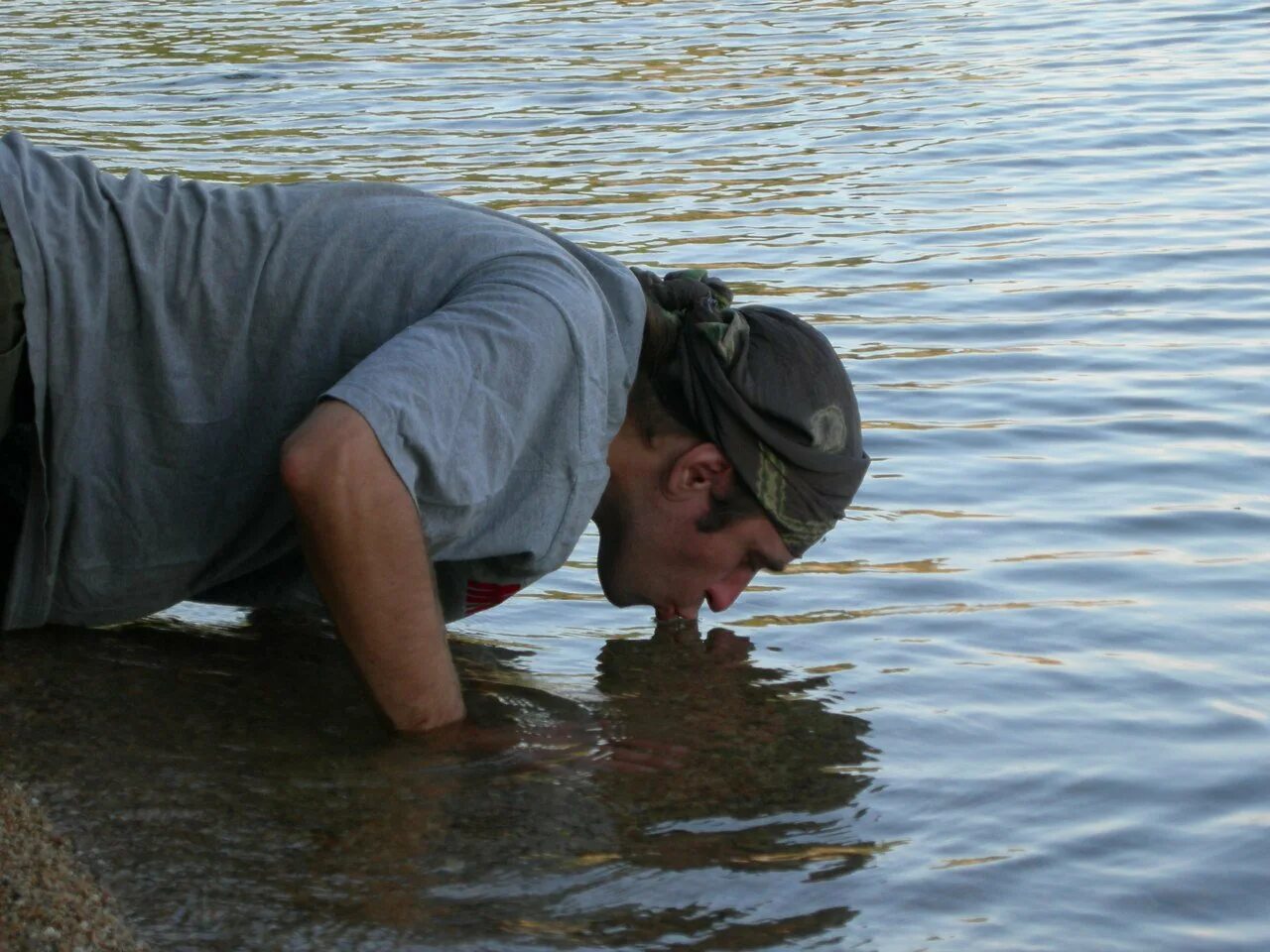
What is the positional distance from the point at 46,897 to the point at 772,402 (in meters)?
1.48

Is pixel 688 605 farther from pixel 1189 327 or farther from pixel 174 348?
pixel 1189 327

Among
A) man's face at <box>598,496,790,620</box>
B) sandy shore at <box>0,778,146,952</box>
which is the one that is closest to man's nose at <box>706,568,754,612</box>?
man's face at <box>598,496,790,620</box>

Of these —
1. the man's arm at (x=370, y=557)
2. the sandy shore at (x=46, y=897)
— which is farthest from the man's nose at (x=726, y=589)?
the sandy shore at (x=46, y=897)

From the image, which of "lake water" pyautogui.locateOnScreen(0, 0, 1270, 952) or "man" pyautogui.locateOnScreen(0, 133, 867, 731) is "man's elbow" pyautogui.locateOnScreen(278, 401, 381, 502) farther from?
"lake water" pyautogui.locateOnScreen(0, 0, 1270, 952)

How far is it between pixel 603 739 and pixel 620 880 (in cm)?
66

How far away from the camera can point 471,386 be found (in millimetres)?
2754

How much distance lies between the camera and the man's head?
3311 millimetres

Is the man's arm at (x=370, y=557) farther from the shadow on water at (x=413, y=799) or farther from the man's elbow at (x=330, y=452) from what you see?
the shadow on water at (x=413, y=799)

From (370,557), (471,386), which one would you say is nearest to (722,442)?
(471,386)

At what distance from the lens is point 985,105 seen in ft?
35.1

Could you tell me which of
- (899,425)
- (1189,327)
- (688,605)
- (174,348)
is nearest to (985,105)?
(1189,327)

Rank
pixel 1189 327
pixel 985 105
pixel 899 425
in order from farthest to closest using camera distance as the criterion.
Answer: pixel 985 105, pixel 1189 327, pixel 899 425

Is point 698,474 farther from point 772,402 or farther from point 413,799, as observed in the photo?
point 413,799

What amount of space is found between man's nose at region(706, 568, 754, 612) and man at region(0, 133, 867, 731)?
0.97 ft
